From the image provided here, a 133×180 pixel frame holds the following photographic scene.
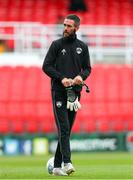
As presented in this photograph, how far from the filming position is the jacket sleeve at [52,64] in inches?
481

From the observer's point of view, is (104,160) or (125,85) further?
(125,85)

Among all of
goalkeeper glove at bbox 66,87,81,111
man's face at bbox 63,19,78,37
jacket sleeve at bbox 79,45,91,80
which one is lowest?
goalkeeper glove at bbox 66,87,81,111

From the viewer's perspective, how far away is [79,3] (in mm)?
30344

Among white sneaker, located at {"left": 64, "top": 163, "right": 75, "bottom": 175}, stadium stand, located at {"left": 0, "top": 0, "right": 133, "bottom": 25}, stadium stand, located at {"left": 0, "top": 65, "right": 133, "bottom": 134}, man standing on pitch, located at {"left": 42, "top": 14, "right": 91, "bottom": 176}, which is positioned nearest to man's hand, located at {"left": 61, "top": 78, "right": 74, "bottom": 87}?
man standing on pitch, located at {"left": 42, "top": 14, "right": 91, "bottom": 176}

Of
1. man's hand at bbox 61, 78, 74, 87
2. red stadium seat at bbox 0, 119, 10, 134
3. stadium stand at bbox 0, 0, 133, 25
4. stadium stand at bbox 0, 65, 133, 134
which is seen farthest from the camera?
stadium stand at bbox 0, 0, 133, 25

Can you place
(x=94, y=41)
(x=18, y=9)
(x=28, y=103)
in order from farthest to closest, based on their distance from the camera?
(x=18, y=9), (x=94, y=41), (x=28, y=103)

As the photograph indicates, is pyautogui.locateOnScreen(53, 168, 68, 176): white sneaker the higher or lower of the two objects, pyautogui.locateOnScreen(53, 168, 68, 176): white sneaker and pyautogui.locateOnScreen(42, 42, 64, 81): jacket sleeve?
the lower

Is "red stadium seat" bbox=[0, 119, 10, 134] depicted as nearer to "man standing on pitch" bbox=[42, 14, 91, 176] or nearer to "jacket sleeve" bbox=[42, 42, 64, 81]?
"man standing on pitch" bbox=[42, 14, 91, 176]

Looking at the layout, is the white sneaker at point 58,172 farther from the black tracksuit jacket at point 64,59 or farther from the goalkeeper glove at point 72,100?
the black tracksuit jacket at point 64,59

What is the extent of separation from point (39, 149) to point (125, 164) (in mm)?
6121

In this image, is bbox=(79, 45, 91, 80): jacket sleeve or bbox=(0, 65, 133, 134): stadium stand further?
bbox=(0, 65, 133, 134): stadium stand

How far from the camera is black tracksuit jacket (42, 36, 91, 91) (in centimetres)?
1230

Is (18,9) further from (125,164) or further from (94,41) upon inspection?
(125,164)

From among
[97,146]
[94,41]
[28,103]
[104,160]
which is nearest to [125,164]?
[104,160]
